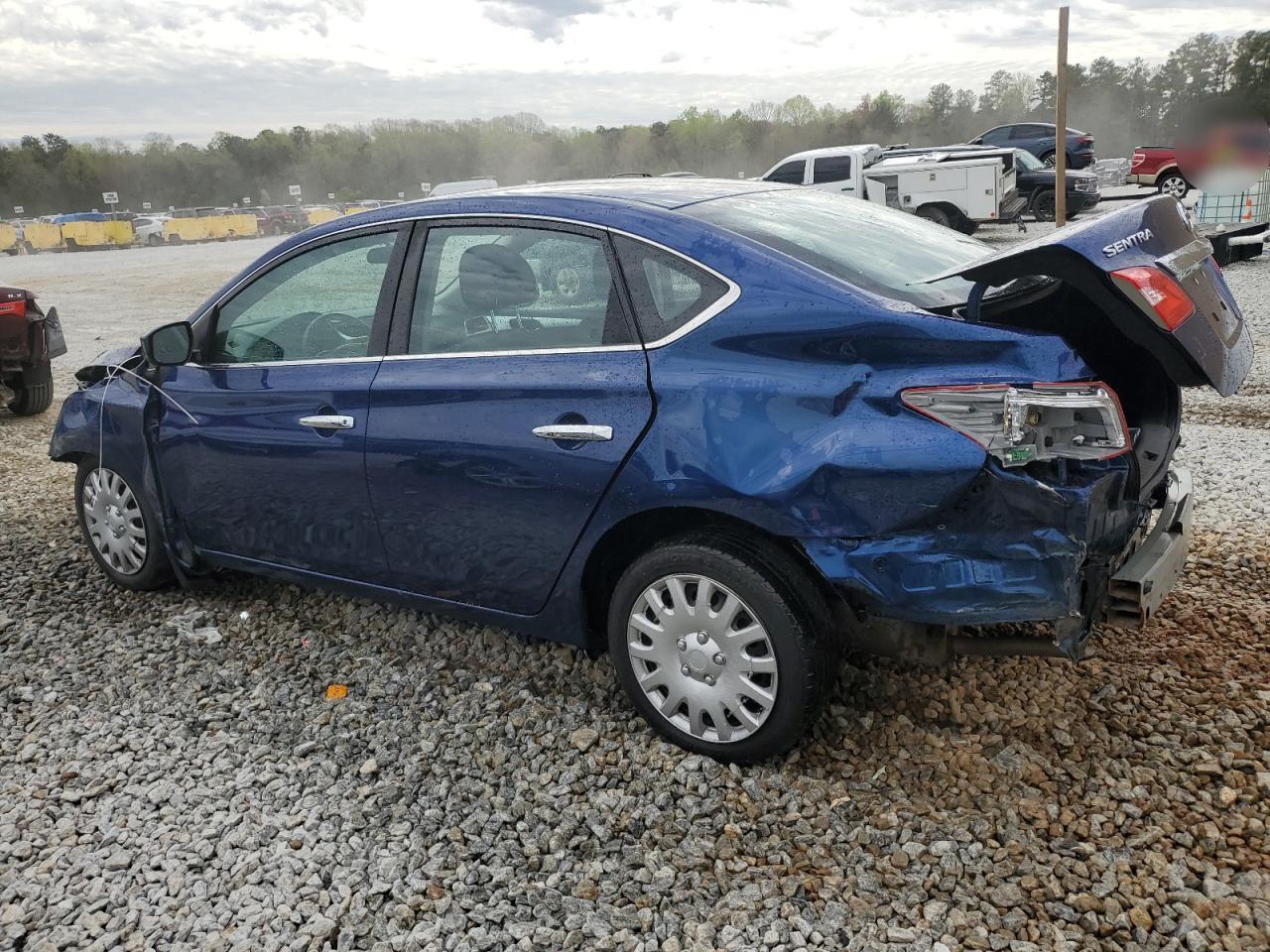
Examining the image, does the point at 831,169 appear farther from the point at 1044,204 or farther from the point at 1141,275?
the point at 1141,275

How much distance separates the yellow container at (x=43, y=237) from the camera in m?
37.2

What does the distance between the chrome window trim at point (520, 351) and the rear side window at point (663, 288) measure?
1 centimetres

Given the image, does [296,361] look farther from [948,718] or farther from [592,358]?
[948,718]

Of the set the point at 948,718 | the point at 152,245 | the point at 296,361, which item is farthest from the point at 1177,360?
the point at 152,245

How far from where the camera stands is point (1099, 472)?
2.58m

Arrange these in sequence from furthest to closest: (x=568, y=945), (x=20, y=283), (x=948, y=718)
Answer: (x=20, y=283) → (x=948, y=718) → (x=568, y=945)

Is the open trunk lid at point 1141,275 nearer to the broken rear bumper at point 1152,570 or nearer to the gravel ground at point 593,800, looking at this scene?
the broken rear bumper at point 1152,570

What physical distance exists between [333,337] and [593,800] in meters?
1.90

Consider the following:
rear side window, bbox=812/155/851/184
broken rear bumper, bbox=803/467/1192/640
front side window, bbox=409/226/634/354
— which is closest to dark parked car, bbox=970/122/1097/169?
rear side window, bbox=812/155/851/184

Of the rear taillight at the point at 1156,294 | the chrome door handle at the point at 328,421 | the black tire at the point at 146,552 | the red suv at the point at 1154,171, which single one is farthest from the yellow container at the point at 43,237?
the rear taillight at the point at 1156,294

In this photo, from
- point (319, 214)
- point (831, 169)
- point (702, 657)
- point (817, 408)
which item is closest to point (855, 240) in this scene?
point (817, 408)

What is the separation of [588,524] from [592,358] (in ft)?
1.62

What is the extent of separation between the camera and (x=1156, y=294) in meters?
2.58

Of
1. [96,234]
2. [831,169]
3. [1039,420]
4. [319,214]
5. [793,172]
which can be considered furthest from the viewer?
[319,214]
